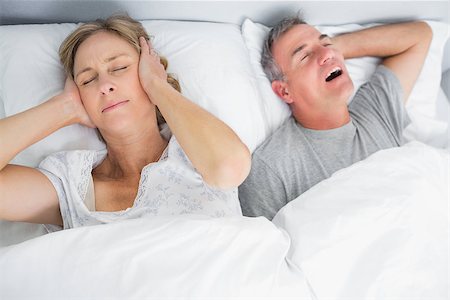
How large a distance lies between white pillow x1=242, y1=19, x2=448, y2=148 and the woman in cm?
33

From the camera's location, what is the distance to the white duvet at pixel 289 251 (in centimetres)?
86

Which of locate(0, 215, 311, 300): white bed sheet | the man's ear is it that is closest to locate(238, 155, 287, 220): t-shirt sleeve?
the man's ear

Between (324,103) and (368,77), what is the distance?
0.24 meters

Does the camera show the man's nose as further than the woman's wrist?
Yes

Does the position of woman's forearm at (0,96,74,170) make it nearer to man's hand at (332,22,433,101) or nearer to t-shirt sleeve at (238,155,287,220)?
t-shirt sleeve at (238,155,287,220)

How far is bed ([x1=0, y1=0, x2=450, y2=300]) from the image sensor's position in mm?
869

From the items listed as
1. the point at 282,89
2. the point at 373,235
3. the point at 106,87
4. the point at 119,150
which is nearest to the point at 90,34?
the point at 106,87

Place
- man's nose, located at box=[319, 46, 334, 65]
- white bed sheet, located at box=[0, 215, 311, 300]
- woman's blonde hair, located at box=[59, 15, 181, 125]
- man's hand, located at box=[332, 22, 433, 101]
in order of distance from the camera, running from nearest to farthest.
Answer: white bed sheet, located at box=[0, 215, 311, 300] → woman's blonde hair, located at box=[59, 15, 181, 125] → man's nose, located at box=[319, 46, 334, 65] → man's hand, located at box=[332, 22, 433, 101]

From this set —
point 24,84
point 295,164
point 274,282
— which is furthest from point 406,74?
point 24,84

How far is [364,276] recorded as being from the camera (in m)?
0.99

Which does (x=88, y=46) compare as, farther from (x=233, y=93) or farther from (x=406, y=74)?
(x=406, y=74)

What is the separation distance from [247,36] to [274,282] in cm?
80

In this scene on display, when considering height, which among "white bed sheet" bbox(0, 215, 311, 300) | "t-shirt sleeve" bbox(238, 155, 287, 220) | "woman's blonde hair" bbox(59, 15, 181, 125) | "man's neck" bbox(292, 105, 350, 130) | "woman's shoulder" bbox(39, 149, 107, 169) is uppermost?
"woman's blonde hair" bbox(59, 15, 181, 125)

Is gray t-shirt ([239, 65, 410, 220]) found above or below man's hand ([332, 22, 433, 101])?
below
